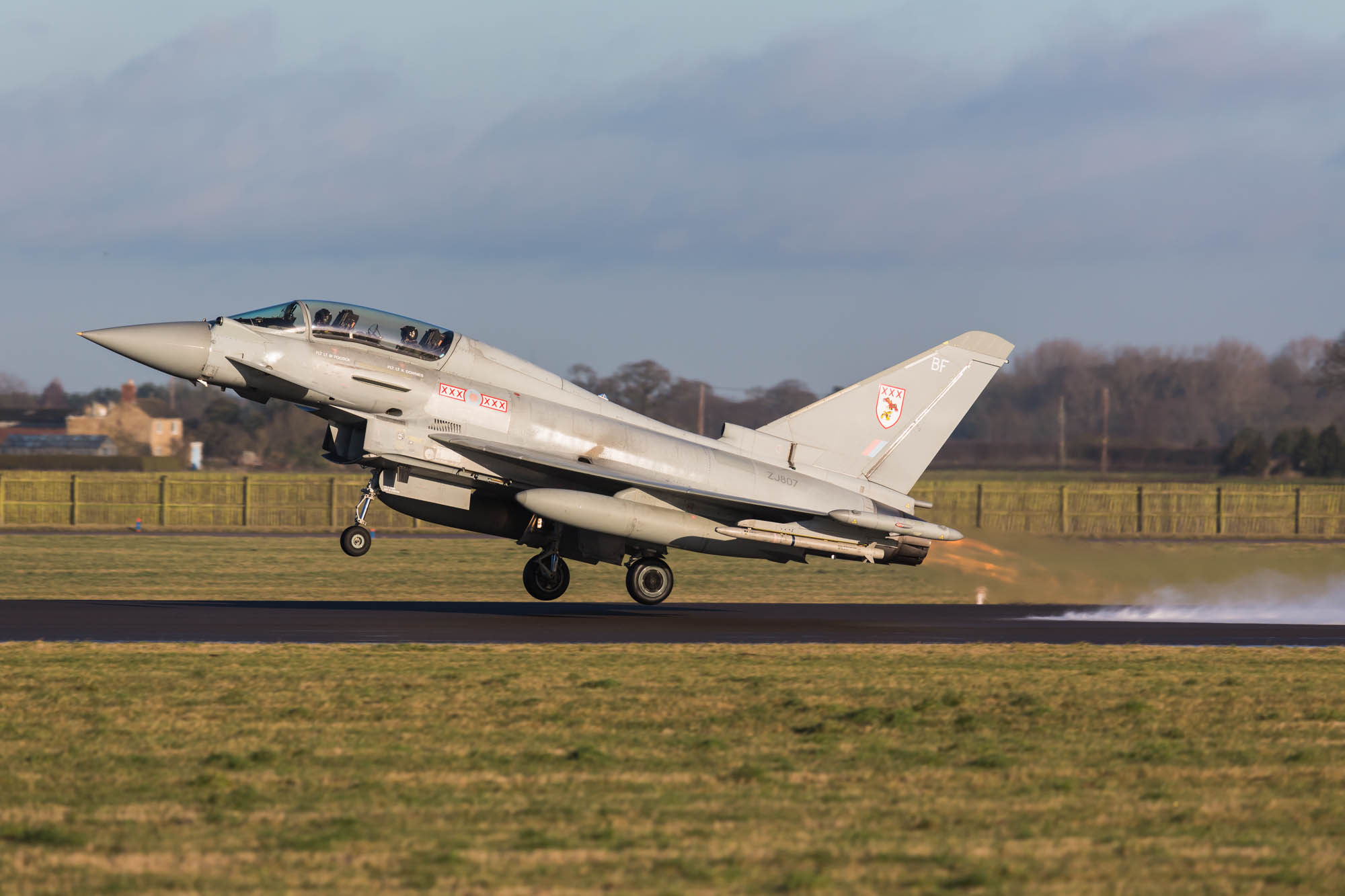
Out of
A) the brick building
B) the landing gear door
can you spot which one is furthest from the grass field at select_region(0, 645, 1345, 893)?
the brick building

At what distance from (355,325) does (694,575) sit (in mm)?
13416

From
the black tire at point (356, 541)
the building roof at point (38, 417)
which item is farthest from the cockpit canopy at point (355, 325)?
the building roof at point (38, 417)

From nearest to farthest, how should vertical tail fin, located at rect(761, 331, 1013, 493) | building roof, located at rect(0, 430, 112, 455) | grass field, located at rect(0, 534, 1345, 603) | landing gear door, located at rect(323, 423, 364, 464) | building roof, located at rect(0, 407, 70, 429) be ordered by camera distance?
landing gear door, located at rect(323, 423, 364, 464)
vertical tail fin, located at rect(761, 331, 1013, 493)
grass field, located at rect(0, 534, 1345, 603)
building roof, located at rect(0, 430, 112, 455)
building roof, located at rect(0, 407, 70, 429)

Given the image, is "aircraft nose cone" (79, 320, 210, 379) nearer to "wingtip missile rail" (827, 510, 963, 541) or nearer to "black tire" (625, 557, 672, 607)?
"black tire" (625, 557, 672, 607)

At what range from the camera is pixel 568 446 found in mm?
20125

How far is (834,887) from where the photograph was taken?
6.21 meters

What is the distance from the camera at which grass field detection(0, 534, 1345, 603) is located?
24703 millimetres

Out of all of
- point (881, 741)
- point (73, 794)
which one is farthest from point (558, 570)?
point (73, 794)

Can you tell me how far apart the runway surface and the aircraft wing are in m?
1.70

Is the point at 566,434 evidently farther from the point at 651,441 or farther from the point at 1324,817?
the point at 1324,817

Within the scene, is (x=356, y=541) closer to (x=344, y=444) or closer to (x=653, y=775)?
(x=344, y=444)

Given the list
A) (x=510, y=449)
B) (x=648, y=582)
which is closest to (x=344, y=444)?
(x=510, y=449)

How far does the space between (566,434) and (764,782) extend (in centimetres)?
1208

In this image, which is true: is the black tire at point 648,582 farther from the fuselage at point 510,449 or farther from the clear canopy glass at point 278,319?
the clear canopy glass at point 278,319
